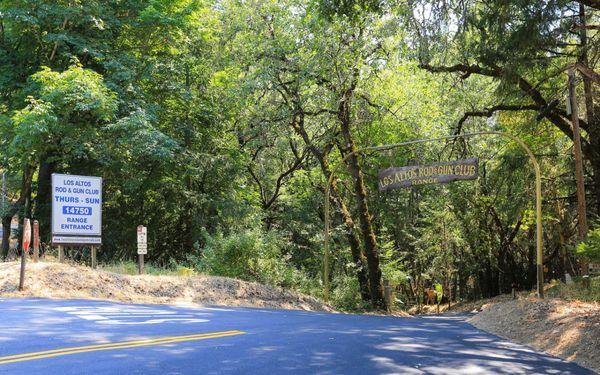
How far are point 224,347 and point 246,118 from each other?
2038cm

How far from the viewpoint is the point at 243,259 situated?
22625 millimetres

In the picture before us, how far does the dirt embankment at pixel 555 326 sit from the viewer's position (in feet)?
33.5

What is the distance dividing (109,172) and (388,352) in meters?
21.3

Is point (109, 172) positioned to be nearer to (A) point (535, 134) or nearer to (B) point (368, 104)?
(B) point (368, 104)

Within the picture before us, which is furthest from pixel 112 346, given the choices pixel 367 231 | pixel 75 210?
pixel 367 231

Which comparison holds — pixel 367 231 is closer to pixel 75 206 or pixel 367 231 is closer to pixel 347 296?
pixel 347 296

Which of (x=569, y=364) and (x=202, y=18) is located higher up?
(x=202, y=18)

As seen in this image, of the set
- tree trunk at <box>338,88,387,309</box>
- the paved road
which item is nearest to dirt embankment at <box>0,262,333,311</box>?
the paved road

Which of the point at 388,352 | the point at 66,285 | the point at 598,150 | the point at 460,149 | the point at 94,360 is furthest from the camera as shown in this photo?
the point at 460,149

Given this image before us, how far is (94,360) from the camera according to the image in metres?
7.02

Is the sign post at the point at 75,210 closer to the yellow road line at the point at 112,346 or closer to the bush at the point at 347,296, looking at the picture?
the yellow road line at the point at 112,346

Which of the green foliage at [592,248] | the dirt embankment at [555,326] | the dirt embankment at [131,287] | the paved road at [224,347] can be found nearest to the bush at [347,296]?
the dirt embankment at [131,287]

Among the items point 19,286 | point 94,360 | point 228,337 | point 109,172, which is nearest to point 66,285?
point 19,286

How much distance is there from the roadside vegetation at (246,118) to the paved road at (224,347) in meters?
7.41
